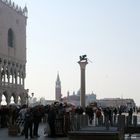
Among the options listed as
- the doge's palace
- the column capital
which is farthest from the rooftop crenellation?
the column capital

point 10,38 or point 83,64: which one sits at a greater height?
point 10,38

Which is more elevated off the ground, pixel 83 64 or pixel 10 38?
pixel 10 38

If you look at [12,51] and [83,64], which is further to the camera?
[12,51]

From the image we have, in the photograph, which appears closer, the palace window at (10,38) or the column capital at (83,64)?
the column capital at (83,64)

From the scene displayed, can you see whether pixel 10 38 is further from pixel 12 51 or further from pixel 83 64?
pixel 83 64

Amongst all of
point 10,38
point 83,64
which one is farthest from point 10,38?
point 83,64

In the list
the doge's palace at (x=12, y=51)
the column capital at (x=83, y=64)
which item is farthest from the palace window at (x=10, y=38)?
the column capital at (x=83, y=64)

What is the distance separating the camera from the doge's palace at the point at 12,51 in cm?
8256

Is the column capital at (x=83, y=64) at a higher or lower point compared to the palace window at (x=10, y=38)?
lower

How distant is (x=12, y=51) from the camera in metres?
86.7

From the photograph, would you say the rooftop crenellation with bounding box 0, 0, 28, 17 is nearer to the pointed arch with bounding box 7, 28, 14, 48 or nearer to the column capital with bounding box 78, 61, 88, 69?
the pointed arch with bounding box 7, 28, 14, 48

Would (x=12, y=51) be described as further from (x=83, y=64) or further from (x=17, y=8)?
(x=83, y=64)

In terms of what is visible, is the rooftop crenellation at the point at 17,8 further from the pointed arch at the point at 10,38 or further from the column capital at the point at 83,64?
the column capital at the point at 83,64

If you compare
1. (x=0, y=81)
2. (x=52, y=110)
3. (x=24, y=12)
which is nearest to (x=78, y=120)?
(x=52, y=110)
